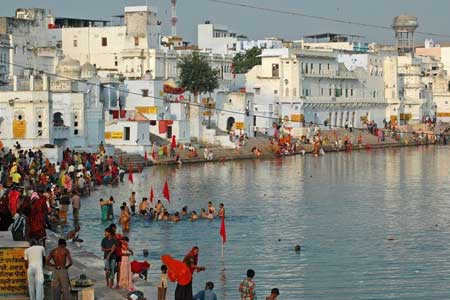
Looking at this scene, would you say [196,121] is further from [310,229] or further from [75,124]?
[310,229]

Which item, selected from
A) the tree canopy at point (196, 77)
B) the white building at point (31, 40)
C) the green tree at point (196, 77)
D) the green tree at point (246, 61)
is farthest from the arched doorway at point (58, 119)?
the green tree at point (246, 61)

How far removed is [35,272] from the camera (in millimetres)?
13164

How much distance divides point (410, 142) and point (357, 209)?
132 ft

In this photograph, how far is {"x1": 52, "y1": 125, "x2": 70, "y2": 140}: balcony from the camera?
4178cm

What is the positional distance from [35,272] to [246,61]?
63112mm

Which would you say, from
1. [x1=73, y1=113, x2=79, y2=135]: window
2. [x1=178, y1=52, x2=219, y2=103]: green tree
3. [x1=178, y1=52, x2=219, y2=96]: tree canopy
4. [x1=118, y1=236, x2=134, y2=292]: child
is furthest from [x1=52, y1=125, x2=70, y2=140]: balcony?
[x1=118, y1=236, x2=134, y2=292]: child

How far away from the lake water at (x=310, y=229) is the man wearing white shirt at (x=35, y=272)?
5.66 meters

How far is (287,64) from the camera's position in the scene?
68.3 meters

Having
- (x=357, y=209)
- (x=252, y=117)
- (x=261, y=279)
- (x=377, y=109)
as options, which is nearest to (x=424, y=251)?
(x=261, y=279)

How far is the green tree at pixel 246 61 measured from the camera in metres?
74.9

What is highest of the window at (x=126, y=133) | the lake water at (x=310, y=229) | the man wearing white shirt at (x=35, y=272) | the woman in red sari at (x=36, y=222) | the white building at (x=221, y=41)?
the white building at (x=221, y=41)

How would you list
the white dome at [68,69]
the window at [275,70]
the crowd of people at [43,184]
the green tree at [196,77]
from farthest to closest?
the window at [275,70] < the green tree at [196,77] < the white dome at [68,69] < the crowd of people at [43,184]

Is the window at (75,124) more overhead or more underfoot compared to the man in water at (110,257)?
more overhead

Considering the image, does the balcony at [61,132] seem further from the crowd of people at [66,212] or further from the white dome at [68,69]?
the white dome at [68,69]
